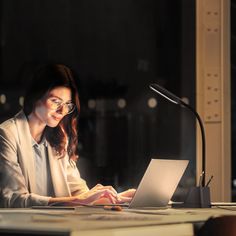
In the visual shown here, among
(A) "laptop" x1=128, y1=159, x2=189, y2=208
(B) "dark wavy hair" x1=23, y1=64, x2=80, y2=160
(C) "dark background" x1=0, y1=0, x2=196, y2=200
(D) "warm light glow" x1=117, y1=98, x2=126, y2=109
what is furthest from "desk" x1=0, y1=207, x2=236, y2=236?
(D) "warm light glow" x1=117, y1=98, x2=126, y2=109

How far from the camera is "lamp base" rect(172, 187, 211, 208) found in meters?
4.24

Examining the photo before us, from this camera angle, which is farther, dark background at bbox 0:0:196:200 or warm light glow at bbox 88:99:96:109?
warm light glow at bbox 88:99:96:109

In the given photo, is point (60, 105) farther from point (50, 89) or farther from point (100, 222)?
point (100, 222)

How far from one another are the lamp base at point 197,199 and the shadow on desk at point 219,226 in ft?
3.53

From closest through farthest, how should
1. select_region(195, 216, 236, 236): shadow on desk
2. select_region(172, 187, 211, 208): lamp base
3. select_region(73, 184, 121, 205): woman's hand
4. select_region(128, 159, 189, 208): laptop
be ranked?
select_region(195, 216, 236, 236): shadow on desk → select_region(128, 159, 189, 208): laptop → select_region(172, 187, 211, 208): lamp base → select_region(73, 184, 121, 205): woman's hand

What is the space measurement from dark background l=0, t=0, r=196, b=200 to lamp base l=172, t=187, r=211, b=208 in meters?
0.70

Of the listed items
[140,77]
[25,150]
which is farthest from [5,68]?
[140,77]

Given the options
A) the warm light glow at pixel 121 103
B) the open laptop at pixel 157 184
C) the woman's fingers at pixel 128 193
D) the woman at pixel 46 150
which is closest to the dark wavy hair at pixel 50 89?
the woman at pixel 46 150

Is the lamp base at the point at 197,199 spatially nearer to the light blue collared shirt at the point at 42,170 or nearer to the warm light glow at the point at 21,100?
the light blue collared shirt at the point at 42,170

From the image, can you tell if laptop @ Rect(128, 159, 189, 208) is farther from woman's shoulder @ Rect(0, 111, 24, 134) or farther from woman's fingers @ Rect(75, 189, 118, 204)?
woman's shoulder @ Rect(0, 111, 24, 134)

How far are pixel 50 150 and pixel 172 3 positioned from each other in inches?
52.0

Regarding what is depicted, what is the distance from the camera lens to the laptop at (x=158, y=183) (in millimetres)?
3938

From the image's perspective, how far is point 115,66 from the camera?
16.3 feet

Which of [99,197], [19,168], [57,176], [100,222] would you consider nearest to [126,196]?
[99,197]
